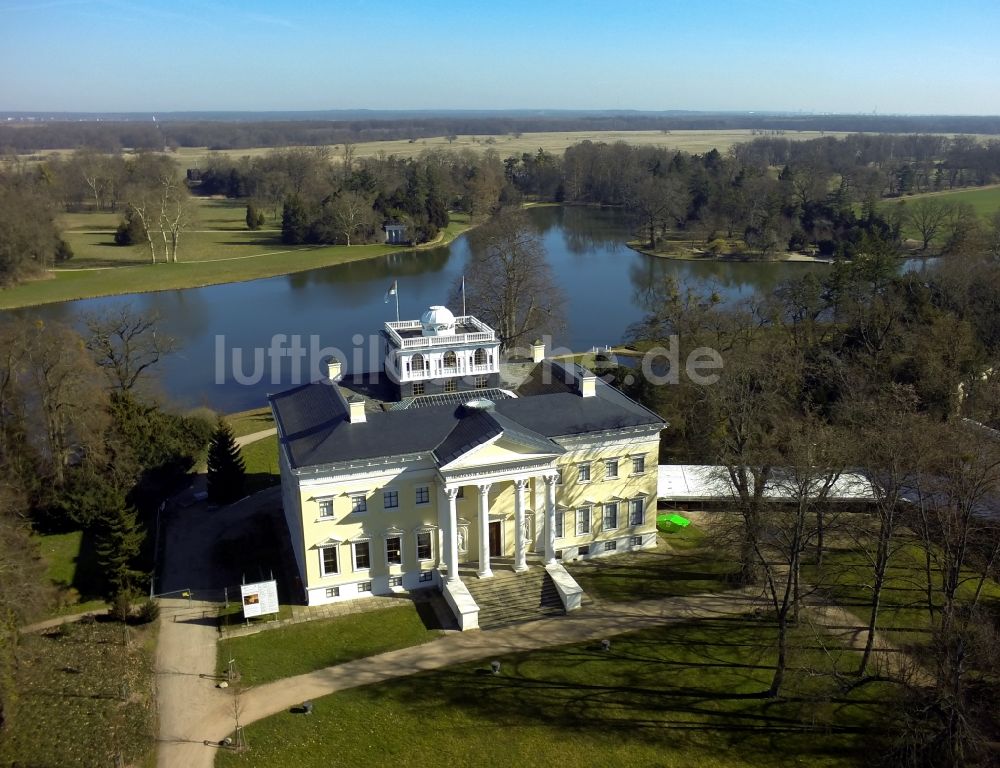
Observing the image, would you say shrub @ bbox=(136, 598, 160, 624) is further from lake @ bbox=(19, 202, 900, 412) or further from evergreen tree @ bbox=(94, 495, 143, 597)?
lake @ bbox=(19, 202, 900, 412)

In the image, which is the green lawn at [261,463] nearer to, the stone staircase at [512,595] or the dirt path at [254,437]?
the dirt path at [254,437]

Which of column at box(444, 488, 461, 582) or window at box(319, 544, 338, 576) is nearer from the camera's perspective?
A: column at box(444, 488, 461, 582)

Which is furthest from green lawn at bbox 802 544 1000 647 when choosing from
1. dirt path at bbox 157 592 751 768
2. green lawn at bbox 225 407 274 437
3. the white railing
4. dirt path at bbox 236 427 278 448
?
green lawn at bbox 225 407 274 437

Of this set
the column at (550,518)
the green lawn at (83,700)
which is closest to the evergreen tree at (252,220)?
the green lawn at (83,700)

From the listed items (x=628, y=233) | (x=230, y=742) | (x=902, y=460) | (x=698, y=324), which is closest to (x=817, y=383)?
(x=698, y=324)

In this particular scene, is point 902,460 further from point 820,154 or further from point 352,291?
point 820,154

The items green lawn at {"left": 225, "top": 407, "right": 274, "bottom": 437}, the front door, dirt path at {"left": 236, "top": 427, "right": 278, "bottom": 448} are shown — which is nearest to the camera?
the front door
